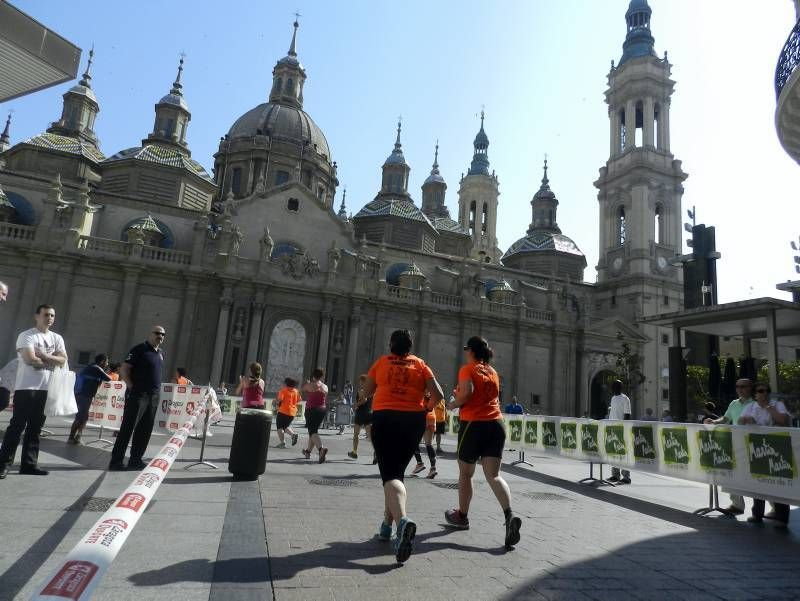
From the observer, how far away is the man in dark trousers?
8.12 m

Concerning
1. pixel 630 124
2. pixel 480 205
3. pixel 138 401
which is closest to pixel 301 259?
pixel 138 401

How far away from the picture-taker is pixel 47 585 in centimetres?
227

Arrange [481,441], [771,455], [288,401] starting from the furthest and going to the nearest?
[288,401], [771,455], [481,441]

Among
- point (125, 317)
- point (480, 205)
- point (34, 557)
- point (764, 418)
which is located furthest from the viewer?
point (480, 205)

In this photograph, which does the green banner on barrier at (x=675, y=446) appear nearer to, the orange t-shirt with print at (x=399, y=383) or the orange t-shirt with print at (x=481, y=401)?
the orange t-shirt with print at (x=481, y=401)

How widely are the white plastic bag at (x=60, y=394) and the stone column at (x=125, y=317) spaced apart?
965 inches

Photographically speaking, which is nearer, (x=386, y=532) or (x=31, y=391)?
(x=386, y=532)

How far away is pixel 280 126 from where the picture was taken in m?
48.8

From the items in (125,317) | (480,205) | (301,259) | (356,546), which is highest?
(480,205)

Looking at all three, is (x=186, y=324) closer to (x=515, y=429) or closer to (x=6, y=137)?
(x=515, y=429)

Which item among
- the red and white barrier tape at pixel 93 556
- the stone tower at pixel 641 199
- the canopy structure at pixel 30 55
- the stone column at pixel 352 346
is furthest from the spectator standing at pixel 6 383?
the stone tower at pixel 641 199

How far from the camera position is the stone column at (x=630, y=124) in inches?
2077

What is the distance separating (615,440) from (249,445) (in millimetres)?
6809

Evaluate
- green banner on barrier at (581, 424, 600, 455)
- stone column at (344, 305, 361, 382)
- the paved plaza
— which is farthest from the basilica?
the paved plaza
